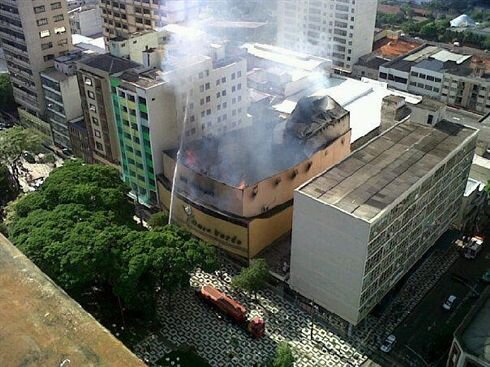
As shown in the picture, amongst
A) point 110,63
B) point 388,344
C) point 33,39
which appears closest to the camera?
point 388,344

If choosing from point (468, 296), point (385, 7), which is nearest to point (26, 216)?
point (468, 296)

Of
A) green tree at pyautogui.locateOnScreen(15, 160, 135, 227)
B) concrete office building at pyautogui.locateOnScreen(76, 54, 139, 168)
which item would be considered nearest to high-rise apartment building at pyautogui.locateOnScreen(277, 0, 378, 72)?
concrete office building at pyautogui.locateOnScreen(76, 54, 139, 168)

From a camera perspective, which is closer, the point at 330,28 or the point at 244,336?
the point at 244,336

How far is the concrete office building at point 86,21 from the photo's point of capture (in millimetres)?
82375

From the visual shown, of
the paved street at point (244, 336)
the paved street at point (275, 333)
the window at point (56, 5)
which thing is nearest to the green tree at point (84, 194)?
the paved street at point (275, 333)

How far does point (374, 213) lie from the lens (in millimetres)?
31672

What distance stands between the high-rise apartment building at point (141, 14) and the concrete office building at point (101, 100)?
14867 millimetres

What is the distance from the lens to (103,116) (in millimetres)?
47750

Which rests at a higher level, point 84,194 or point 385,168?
point 385,168

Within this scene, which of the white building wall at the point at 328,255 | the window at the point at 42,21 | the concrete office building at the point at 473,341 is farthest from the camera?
the window at the point at 42,21

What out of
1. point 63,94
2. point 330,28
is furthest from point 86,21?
point 330,28

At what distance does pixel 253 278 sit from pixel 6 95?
44.4 metres

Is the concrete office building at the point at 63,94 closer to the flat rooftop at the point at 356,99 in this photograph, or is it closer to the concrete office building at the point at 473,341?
the flat rooftop at the point at 356,99

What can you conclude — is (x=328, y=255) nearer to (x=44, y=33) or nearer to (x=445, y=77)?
(x=44, y=33)
